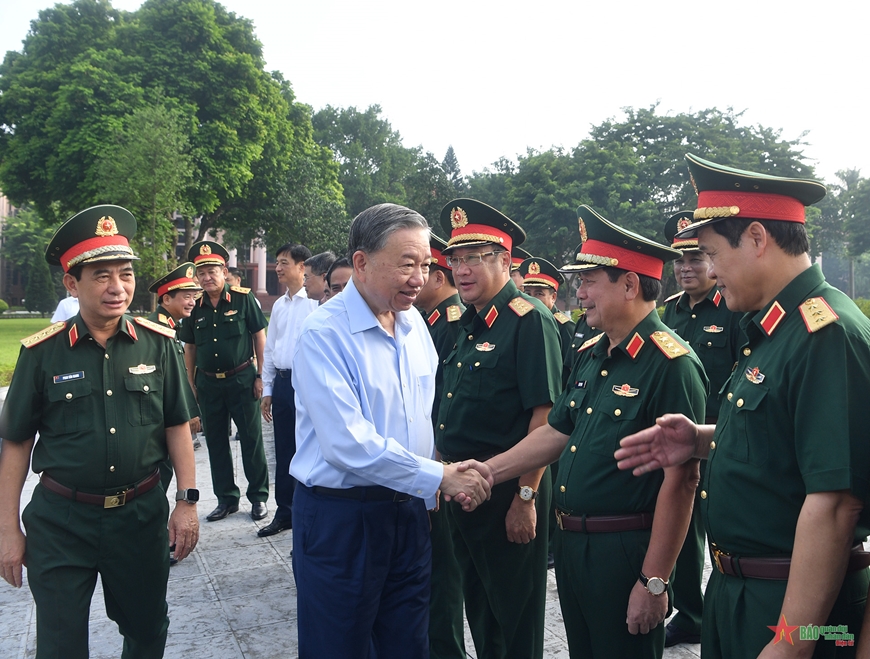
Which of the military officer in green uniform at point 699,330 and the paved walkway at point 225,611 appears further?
the military officer in green uniform at point 699,330

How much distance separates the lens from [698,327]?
5.11 metres

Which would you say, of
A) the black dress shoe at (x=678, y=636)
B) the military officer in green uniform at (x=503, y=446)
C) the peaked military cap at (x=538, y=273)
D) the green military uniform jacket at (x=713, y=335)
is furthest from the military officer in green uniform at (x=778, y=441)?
the peaked military cap at (x=538, y=273)

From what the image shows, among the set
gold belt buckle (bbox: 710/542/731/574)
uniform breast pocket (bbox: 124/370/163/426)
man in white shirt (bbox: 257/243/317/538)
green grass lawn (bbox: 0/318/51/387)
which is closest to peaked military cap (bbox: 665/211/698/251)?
gold belt buckle (bbox: 710/542/731/574)

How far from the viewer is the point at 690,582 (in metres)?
4.09

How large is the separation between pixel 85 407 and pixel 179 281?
3639mm

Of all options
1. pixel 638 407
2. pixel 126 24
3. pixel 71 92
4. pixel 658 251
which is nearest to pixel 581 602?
pixel 638 407

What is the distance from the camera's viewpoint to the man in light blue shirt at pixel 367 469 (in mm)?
2494

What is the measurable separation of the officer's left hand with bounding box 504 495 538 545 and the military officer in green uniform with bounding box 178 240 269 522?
3.70 metres

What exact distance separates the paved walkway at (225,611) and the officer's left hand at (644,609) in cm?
139

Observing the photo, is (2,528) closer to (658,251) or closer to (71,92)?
(658,251)

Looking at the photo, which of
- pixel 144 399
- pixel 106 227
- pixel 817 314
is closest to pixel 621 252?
pixel 817 314

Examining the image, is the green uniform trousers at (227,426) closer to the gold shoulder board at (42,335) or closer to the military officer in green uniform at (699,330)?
the gold shoulder board at (42,335)

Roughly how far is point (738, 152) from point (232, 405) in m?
31.9

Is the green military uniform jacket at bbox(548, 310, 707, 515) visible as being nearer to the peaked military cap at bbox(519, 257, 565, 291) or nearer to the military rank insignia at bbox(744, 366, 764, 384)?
the military rank insignia at bbox(744, 366, 764, 384)
